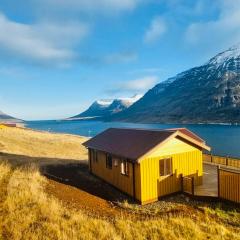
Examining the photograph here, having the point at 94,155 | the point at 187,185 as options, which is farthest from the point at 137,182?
the point at 94,155

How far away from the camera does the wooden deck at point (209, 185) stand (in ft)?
66.0

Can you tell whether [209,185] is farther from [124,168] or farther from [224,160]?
[224,160]

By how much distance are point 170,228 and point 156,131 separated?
959cm

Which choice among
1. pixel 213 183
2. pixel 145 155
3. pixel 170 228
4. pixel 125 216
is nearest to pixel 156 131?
pixel 145 155

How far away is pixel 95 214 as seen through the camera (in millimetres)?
16328

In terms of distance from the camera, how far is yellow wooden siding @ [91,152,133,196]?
2058cm

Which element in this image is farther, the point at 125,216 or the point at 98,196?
the point at 98,196

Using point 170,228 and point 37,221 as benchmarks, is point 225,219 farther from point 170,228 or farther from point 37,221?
point 37,221

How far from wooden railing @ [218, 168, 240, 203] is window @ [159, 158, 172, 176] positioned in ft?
12.2

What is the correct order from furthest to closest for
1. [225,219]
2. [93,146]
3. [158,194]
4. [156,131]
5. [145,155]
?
[93,146]
[156,131]
[158,194]
[145,155]
[225,219]

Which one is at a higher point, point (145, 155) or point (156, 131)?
point (156, 131)

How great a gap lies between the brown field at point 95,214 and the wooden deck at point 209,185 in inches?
59.9

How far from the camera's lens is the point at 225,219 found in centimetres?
1538

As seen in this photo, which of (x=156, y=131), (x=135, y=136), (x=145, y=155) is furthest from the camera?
(x=135, y=136)
